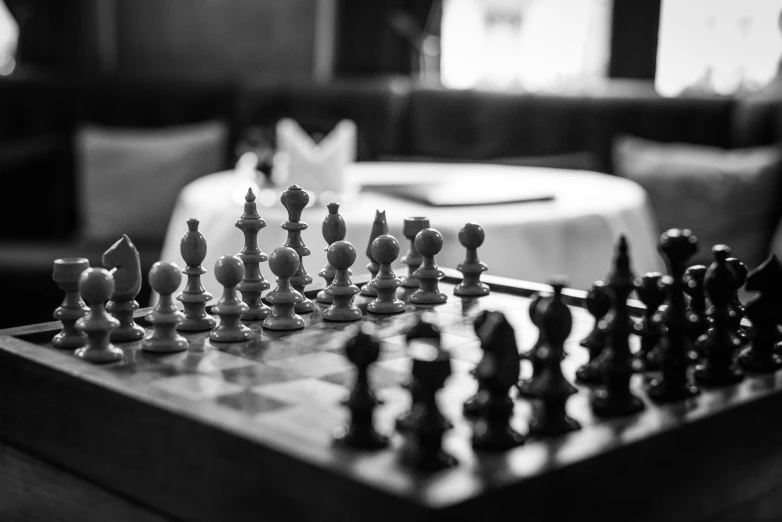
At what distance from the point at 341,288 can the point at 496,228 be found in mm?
938

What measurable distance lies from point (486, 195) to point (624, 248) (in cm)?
146

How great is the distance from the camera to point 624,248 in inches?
35.3

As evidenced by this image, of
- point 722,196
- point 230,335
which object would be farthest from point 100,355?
point 722,196

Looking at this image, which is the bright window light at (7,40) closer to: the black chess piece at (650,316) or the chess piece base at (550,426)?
the black chess piece at (650,316)

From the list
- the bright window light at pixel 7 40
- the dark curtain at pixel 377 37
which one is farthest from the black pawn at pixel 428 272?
the bright window light at pixel 7 40

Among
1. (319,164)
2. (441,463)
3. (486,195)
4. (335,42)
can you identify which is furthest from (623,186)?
(335,42)

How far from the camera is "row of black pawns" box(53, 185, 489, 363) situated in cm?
101

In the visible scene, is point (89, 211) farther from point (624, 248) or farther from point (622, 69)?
point (624, 248)

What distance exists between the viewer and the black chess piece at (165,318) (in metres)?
1.01

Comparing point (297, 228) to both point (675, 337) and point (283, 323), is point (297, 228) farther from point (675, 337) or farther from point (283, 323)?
point (675, 337)

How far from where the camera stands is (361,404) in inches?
28.9

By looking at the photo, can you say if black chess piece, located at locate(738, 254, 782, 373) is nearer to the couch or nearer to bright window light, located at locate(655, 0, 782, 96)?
the couch

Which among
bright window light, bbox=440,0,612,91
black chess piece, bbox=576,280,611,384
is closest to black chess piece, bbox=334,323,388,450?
black chess piece, bbox=576,280,611,384

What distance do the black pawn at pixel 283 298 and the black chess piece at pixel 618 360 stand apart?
40 centimetres
